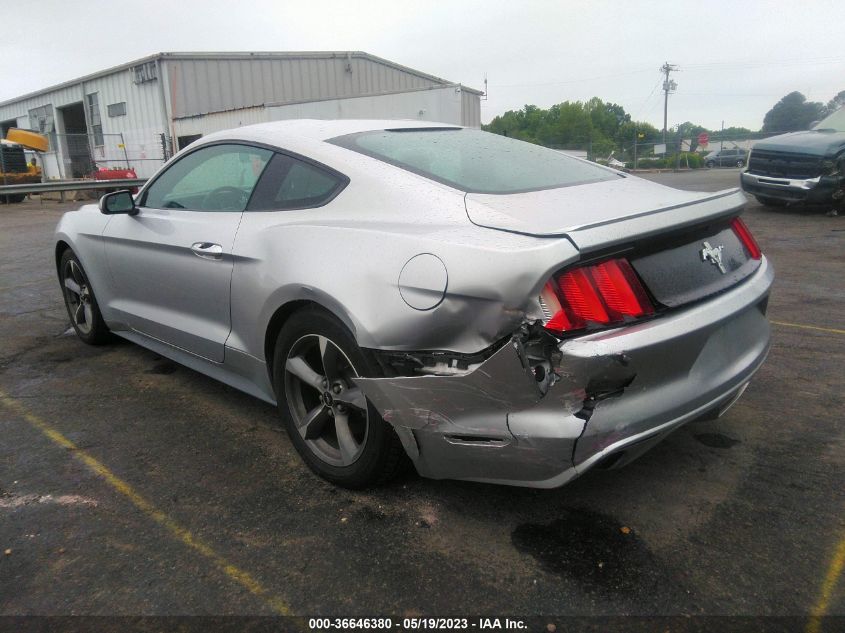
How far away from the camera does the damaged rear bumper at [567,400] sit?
6.61 feet

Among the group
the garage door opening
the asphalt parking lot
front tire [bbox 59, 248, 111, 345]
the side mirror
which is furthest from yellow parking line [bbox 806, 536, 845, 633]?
the garage door opening

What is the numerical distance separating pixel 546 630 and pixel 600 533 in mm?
535

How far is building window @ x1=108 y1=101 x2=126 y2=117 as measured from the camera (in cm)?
2655

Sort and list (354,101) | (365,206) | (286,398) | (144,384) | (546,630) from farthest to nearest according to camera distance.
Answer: (354,101) < (144,384) < (286,398) < (365,206) < (546,630)

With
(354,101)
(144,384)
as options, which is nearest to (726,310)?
(144,384)

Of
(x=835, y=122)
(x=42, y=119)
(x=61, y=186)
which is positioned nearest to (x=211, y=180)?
(x=835, y=122)

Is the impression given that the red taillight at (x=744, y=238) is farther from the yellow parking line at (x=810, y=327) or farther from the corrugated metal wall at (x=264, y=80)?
the corrugated metal wall at (x=264, y=80)

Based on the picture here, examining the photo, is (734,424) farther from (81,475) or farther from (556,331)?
(81,475)

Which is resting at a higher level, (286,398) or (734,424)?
(286,398)

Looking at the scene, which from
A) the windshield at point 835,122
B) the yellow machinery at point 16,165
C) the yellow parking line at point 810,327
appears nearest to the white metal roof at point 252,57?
the yellow machinery at point 16,165

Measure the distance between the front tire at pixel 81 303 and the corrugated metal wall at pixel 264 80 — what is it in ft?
58.1

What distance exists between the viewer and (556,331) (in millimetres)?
2010

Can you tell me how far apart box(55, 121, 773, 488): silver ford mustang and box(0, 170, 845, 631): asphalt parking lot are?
0.87 feet

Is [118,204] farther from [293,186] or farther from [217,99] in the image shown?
[217,99]
